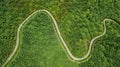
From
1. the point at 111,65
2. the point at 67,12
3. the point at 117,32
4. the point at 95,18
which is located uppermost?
the point at 67,12

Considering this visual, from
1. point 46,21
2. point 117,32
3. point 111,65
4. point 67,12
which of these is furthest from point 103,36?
point 46,21

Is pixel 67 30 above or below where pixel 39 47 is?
above

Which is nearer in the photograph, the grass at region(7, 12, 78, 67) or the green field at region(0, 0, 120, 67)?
the grass at region(7, 12, 78, 67)

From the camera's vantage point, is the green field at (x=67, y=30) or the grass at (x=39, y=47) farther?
the green field at (x=67, y=30)

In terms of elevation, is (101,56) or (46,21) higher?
(46,21)

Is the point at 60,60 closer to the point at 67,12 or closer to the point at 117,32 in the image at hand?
the point at 67,12

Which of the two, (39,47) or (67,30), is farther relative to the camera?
(67,30)
